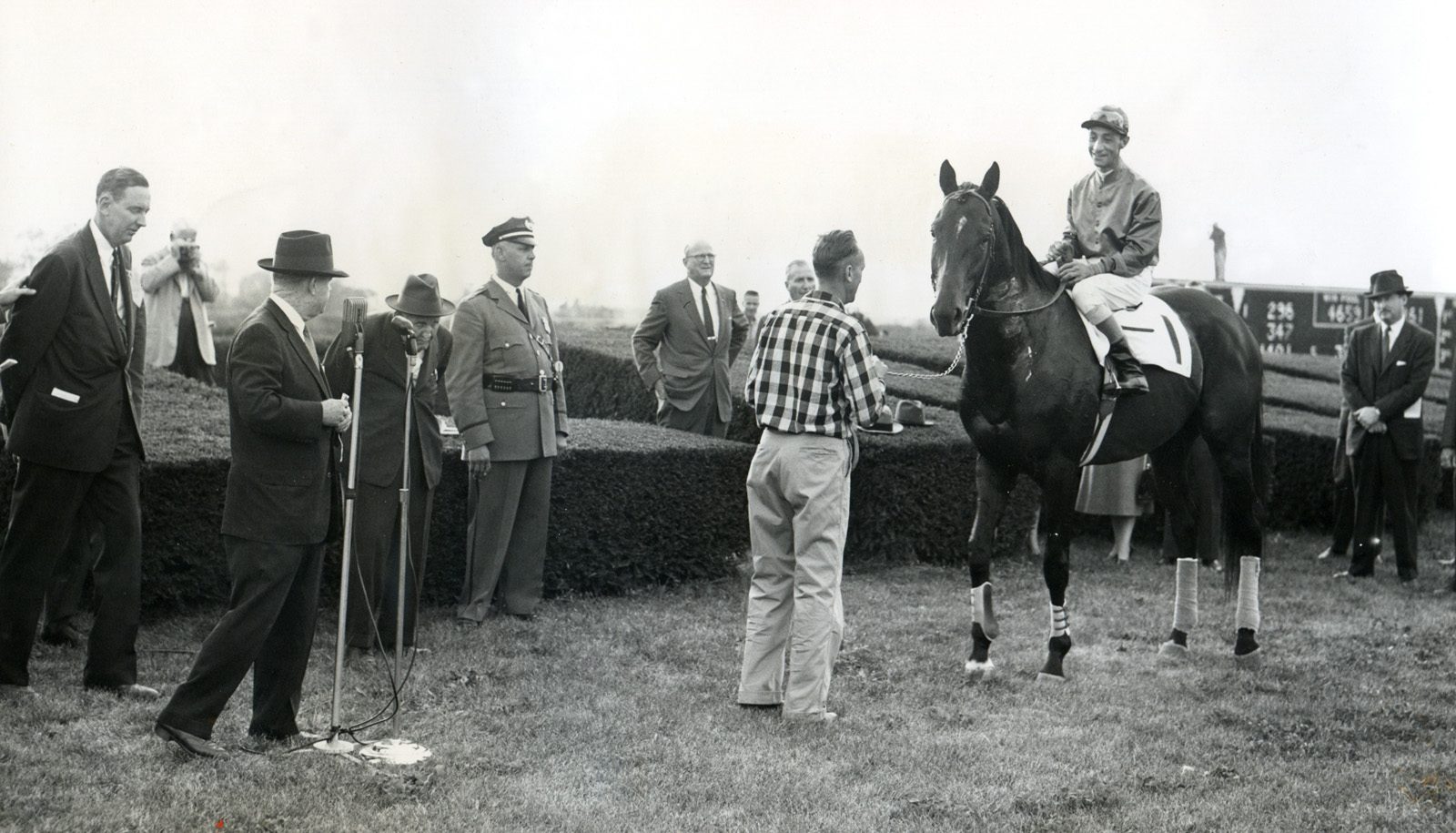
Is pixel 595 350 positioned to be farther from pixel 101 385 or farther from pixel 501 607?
pixel 101 385

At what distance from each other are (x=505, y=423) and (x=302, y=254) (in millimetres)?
2527

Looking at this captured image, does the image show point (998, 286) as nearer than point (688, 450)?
Yes

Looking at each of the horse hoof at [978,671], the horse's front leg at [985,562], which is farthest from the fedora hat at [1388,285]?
the horse hoof at [978,671]

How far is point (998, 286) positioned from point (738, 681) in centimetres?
222

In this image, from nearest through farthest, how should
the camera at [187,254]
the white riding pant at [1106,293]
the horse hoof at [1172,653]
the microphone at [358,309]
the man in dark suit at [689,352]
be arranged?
1. the microphone at [358,309]
2. the white riding pant at [1106,293]
3. the horse hoof at [1172,653]
4. the man in dark suit at [689,352]
5. the camera at [187,254]

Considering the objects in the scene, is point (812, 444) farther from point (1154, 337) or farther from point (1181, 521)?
point (1181, 521)

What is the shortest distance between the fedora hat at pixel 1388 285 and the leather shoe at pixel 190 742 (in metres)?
8.72

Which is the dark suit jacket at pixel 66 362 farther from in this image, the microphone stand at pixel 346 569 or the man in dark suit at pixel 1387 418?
the man in dark suit at pixel 1387 418

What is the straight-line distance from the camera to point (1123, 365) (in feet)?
21.2

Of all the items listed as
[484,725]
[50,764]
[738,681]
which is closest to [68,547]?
[50,764]

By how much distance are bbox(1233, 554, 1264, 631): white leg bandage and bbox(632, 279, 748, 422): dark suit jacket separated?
3729 mm

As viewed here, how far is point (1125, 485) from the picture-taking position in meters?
9.15

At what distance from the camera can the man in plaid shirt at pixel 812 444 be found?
4871 mm

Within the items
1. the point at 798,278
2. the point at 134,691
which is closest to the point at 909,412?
the point at 798,278
